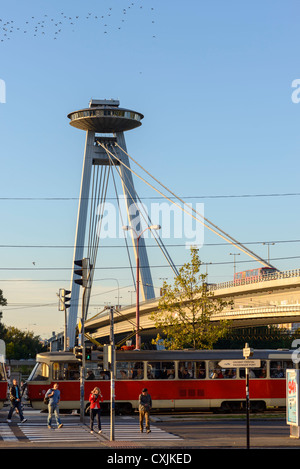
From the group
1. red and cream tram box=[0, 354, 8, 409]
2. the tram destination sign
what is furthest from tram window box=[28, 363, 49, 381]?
the tram destination sign

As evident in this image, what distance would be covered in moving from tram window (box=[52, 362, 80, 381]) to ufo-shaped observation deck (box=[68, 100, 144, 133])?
67619 mm

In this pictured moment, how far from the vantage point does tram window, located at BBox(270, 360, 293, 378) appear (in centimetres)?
3706

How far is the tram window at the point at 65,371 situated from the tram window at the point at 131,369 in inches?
74.0

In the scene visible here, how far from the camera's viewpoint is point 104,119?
101062mm

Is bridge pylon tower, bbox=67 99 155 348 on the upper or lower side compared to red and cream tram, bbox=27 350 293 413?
upper

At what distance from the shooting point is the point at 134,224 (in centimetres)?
7919

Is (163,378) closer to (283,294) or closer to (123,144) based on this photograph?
(283,294)

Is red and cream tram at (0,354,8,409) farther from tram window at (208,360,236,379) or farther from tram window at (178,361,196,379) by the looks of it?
tram window at (208,360,236,379)

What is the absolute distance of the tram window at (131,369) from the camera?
36219 millimetres

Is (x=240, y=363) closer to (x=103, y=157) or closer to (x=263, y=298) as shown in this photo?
(x=263, y=298)

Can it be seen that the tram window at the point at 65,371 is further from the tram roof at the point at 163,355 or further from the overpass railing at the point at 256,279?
the overpass railing at the point at 256,279

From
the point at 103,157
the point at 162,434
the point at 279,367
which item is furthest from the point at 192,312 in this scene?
the point at 103,157

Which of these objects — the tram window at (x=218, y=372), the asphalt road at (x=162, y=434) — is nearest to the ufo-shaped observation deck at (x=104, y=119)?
the tram window at (x=218, y=372)

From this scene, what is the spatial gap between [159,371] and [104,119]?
68.0 m
